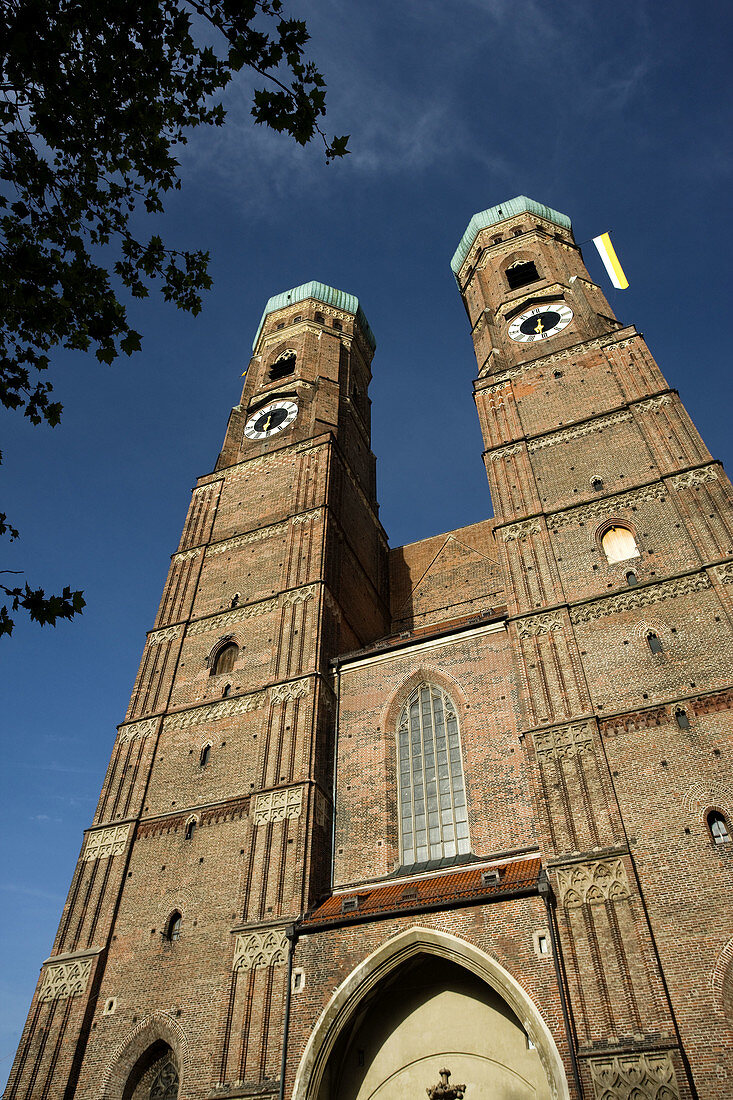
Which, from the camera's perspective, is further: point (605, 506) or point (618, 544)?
point (605, 506)

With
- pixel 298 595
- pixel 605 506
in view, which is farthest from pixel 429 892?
pixel 605 506

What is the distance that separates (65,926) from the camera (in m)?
18.1

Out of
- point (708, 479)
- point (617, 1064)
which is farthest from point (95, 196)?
point (708, 479)

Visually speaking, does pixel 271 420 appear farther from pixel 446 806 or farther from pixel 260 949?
pixel 260 949

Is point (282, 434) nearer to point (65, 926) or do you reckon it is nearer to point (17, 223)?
point (65, 926)

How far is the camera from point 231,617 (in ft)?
75.8

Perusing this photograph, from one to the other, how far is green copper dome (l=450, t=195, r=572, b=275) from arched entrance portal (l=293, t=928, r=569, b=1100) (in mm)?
28683

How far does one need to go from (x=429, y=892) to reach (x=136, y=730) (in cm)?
974

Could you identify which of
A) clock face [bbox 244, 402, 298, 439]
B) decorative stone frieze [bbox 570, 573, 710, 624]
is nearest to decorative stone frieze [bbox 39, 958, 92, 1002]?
decorative stone frieze [bbox 570, 573, 710, 624]

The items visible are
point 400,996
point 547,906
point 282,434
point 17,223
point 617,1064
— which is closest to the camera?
point 17,223

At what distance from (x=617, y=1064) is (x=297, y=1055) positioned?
520cm

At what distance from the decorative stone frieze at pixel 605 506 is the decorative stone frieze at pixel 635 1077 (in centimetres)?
1169

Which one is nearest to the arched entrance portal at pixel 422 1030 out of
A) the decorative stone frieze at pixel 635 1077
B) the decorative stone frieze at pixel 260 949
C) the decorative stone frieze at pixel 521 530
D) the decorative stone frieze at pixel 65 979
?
the decorative stone frieze at pixel 635 1077

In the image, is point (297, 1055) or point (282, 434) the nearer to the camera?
point (297, 1055)
